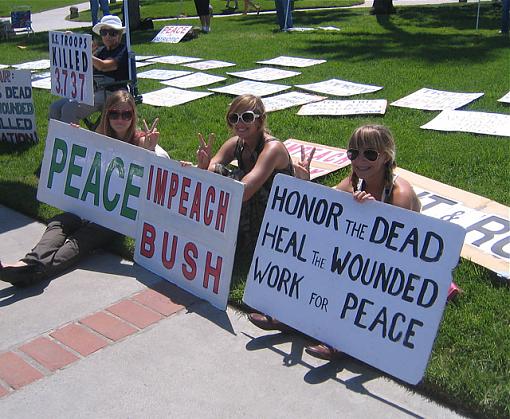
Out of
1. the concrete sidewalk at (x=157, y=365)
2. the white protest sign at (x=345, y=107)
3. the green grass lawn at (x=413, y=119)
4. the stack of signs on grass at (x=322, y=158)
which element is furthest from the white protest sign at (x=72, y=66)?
the concrete sidewalk at (x=157, y=365)

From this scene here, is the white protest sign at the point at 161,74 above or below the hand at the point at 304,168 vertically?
below

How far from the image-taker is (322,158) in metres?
5.70

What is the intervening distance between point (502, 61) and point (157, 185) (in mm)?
7205

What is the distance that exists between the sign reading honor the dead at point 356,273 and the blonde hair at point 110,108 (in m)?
1.67

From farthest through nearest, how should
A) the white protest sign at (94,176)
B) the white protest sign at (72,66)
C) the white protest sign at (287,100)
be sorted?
the white protest sign at (287,100) → the white protest sign at (72,66) → the white protest sign at (94,176)

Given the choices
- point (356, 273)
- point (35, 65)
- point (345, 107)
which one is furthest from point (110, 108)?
point (35, 65)

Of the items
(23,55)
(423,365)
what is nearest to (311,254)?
(423,365)

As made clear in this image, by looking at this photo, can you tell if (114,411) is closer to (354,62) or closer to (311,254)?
→ (311,254)

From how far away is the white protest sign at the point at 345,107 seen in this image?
715cm

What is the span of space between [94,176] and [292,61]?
6421 mm

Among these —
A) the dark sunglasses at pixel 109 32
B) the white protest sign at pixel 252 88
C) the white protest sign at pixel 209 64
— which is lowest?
the white protest sign at pixel 252 88

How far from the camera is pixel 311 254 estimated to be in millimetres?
3301

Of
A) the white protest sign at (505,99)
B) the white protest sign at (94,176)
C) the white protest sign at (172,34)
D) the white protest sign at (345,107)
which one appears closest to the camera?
the white protest sign at (94,176)

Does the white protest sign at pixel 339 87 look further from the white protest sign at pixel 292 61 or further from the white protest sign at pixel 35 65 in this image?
the white protest sign at pixel 35 65
